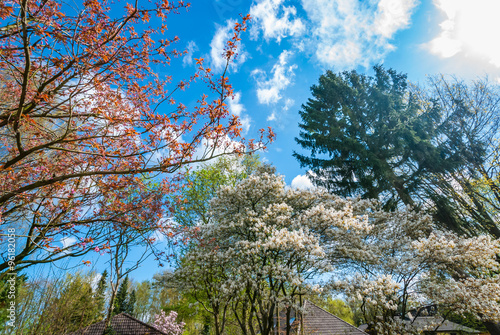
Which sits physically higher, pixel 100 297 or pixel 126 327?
pixel 100 297

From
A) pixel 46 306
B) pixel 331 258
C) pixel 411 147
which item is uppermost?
pixel 411 147

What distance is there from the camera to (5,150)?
4586 mm

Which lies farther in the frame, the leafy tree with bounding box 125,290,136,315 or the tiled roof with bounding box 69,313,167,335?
the leafy tree with bounding box 125,290,136,315

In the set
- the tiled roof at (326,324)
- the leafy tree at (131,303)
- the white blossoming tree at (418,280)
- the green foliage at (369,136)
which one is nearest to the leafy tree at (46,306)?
the white blossoming tree at (418,280)

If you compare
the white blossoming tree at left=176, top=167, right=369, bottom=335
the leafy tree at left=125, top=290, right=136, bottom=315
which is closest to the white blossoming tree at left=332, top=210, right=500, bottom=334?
the white blossoming tree at left=176, top=167, right=369, bottom=335

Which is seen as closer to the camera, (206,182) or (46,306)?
(46,306)

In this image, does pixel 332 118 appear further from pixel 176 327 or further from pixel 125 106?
pixel 176 327

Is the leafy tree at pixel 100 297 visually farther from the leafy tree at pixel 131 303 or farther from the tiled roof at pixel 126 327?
the leafy tree at pixel 131 303

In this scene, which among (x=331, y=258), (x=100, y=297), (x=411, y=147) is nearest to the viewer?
(x=100, y=297)

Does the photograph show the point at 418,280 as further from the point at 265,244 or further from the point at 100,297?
the point at 100,297

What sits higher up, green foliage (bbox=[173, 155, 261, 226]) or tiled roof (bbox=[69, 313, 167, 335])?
green foliage (bbox=[173, 155, 261, 226])

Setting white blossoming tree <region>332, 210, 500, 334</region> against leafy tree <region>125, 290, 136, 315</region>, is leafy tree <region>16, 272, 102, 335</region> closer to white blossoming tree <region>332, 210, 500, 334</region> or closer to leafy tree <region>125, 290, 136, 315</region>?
white blossoming tree <region>332, 210, 500, 334</region>

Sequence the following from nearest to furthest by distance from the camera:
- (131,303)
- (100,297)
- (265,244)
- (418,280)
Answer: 1. (265,244)
2. (100,297)
3. (418,280)
4. (131,303)

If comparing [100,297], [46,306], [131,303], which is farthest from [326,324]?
[131,303]
